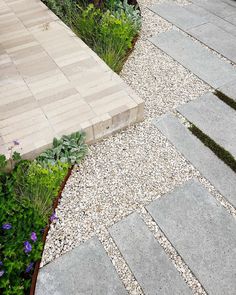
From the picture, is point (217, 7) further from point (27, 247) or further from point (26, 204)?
point (27, 247)

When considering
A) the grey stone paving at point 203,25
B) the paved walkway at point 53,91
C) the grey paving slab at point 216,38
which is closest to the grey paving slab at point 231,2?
the grey stone paving at point 203,25

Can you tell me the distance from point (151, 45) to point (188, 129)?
83.1 inches

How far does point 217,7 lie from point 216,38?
1386 millimetres

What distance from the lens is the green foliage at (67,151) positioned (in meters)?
3.27

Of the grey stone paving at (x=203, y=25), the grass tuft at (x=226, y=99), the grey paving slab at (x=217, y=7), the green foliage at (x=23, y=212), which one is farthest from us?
the grey paving slab at (x=217, y=7)

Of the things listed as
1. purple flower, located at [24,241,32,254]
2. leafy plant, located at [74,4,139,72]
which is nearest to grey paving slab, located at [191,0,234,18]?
leafy plant, located at [74,4,139,72]

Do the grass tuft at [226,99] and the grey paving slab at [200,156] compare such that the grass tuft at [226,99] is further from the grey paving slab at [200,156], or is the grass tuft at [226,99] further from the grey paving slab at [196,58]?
the grey paving slab at [200,156]

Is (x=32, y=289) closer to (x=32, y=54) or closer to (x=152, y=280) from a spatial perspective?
(x=152, y=280)

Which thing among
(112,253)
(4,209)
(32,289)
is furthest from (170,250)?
(4,209)

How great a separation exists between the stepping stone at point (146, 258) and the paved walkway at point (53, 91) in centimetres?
120

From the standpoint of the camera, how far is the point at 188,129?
3.81 m

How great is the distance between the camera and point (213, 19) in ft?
19.3

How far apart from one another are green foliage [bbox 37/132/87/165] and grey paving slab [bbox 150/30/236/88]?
2.25m

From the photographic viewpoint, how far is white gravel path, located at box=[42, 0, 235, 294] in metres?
2.78
